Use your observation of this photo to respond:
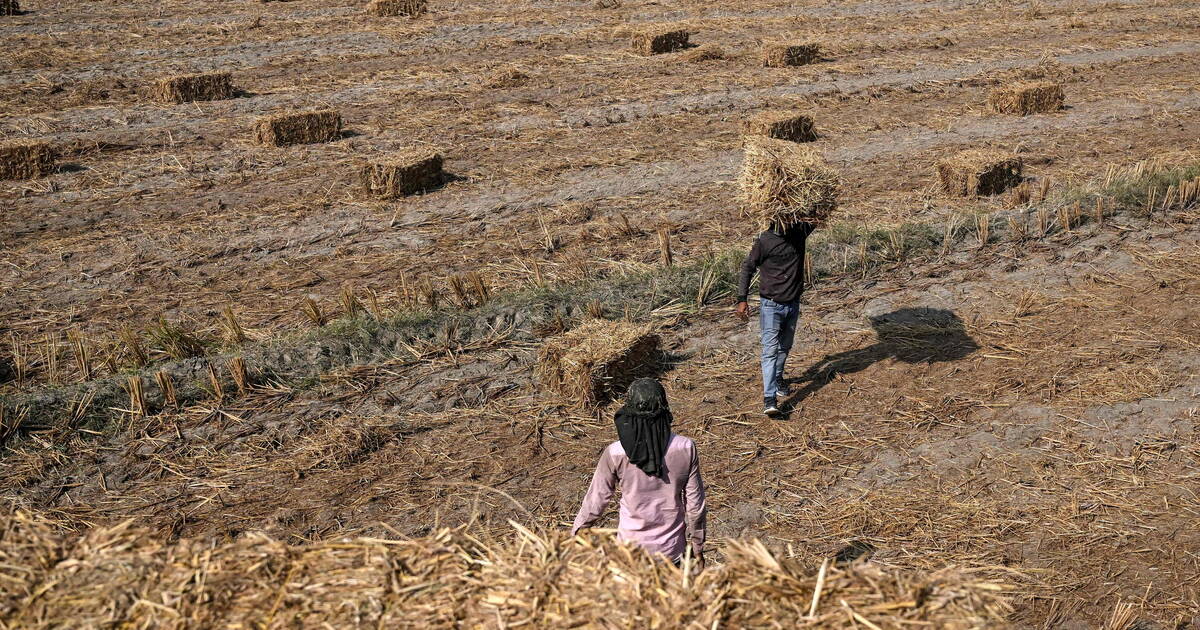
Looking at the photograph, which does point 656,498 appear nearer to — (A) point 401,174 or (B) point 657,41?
(A) point 401,174

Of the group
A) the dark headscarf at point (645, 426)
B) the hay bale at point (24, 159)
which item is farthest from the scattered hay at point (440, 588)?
the hay bale at point (24, 159)

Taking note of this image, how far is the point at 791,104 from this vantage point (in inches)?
672

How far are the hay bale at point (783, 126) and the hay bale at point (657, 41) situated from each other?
619cm

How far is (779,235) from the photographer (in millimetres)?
8023

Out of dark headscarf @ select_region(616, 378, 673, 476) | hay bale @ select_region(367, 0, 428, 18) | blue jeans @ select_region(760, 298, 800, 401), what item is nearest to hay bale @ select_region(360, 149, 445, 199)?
blue jeans @ select_region(760, 298, 800, 401)

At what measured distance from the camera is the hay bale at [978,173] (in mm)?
12672

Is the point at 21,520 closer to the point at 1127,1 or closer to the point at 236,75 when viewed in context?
the point at 236,75

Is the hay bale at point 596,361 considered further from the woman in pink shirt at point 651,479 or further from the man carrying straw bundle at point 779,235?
the woman in pink shirt at point 651,479

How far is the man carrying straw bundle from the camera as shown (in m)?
7.93

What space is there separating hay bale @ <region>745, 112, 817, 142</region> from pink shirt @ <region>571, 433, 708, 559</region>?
10261mm

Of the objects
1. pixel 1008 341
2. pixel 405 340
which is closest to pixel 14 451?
pixel 405 340

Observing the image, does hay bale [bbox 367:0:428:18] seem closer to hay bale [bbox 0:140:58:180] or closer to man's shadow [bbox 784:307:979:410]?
hay bale [bbox 0:140:58:180]

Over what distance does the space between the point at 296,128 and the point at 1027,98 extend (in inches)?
450

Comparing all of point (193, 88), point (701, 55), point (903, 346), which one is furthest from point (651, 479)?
point (701, 55)
